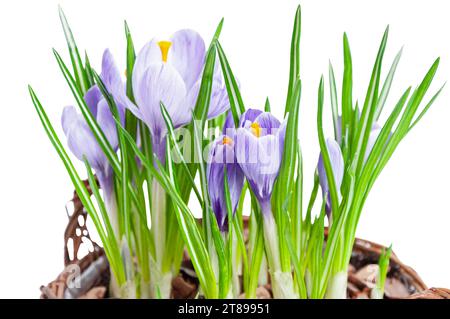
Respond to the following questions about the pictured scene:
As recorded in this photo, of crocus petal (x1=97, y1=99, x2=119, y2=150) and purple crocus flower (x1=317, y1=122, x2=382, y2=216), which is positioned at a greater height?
crocus petal (x1=97, y1=99, x2=119, y2=150)

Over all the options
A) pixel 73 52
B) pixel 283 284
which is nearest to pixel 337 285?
pixel 283 284

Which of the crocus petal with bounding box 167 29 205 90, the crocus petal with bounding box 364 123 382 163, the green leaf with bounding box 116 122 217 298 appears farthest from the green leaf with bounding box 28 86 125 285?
the crocus petal with bounding box 364 123 382 163

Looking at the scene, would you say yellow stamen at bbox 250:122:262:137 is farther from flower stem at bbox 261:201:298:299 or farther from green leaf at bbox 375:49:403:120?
green leaf at bbox 375:49:403:120

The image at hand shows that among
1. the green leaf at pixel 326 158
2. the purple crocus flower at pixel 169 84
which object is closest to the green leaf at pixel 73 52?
the purple crocus flower at pixel 169 84

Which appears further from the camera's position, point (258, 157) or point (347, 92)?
point (347, 92)

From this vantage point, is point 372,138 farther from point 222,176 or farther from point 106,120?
point 106,120

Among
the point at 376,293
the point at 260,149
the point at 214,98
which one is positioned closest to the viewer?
the point at 260,149

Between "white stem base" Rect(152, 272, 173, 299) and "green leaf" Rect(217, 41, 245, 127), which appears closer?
"green leaf" Rect(217, 41, 245, 127)
